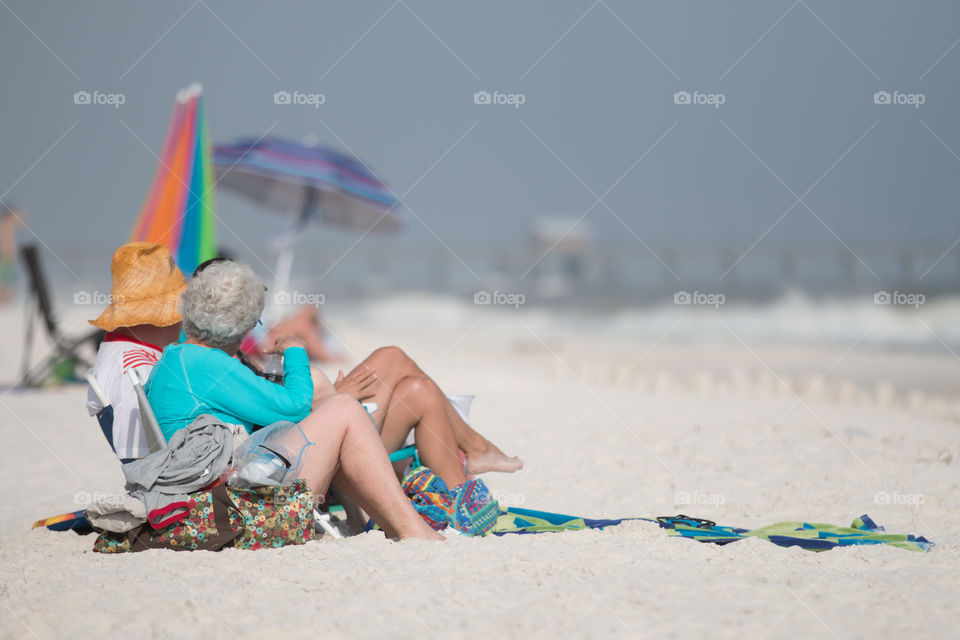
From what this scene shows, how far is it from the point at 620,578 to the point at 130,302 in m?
1.69

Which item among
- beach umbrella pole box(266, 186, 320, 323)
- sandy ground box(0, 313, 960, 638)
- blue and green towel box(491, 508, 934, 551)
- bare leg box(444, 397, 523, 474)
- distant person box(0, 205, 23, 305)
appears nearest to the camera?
sandy ground box(0, 313, 960, 638)

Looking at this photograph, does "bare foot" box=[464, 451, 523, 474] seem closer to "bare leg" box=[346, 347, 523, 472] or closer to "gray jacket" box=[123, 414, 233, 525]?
"bare leg" box=[346, 347, 523, 472]

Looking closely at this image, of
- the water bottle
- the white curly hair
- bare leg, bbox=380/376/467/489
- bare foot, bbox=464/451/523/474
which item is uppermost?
the white curly hair

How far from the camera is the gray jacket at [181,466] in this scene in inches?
88.7

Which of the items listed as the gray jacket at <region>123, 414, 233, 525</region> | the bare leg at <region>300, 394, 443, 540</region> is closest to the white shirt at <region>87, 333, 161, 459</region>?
the gray jacket at <region>123, 414, 233, 525</region>

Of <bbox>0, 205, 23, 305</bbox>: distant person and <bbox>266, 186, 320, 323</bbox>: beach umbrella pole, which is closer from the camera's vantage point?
<bbox>266, 186, 320, 323</bbox>: beach umbrella pole

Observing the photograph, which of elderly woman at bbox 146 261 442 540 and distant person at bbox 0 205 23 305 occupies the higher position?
distant person at bbox 0 205 23 305

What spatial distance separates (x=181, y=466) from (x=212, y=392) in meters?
0.22

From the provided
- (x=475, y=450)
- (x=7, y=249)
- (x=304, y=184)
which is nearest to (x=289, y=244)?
(x=304, y=184)

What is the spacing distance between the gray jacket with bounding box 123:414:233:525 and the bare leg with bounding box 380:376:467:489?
72cm

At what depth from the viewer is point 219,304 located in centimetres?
235

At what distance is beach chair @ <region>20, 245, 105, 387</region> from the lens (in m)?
6.62

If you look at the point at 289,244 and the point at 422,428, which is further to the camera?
the point at 289,244

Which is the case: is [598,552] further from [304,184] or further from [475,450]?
[304,184]
